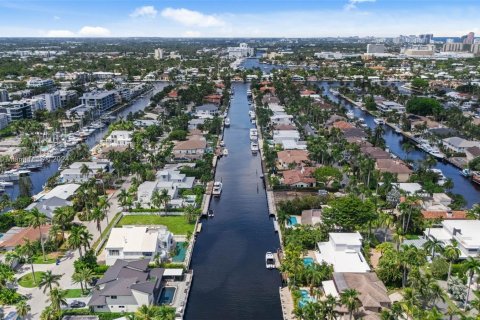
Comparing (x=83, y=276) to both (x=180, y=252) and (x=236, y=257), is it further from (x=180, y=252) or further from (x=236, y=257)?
(x=236, y=257)

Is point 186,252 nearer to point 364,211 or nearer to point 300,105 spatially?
point 364,211

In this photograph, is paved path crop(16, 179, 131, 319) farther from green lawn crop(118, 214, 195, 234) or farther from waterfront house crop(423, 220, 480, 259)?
waterfront house crop(423, 220, 480, 259)

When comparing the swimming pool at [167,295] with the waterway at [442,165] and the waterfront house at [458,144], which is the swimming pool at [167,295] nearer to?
the waterway at [442,165]

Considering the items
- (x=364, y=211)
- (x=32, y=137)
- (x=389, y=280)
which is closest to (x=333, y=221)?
(x=364, y=211)

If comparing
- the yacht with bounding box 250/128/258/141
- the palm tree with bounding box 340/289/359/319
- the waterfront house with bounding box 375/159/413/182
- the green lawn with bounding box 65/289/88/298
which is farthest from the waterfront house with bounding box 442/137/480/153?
the green lawn with bounding box 65/289/88/298

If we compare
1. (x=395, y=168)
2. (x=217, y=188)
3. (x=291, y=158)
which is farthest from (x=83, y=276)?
(x=395, y=168)

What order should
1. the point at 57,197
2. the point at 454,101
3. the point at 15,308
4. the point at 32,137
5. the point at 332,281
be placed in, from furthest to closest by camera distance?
the point at 454,101 < the point at 32,137 < the point at 57,197 < the point at 332,281 < the point at 15,308
